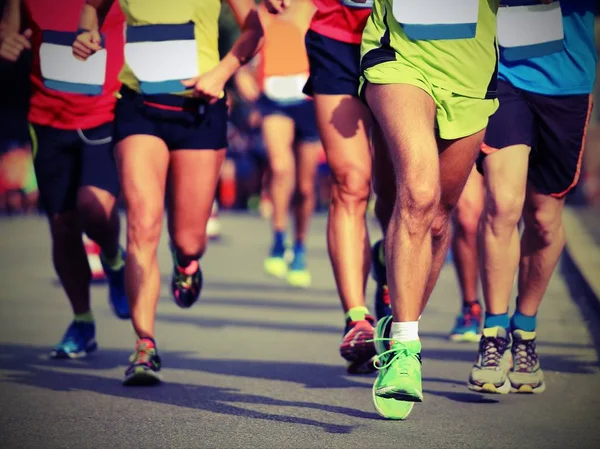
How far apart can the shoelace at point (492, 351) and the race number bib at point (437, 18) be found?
1403 mm

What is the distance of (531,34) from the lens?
229 inches

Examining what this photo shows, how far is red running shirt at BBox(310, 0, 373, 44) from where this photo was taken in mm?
5812

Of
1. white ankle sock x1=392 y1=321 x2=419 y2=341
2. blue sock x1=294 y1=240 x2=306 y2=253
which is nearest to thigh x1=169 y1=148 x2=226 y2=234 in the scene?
white ankle sock x1=392 y1=321 x2=419 y2=341

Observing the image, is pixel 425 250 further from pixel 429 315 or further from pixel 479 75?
pixel 429 315

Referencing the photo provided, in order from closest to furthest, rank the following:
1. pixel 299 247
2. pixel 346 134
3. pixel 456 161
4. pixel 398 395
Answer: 1. pixel 398 395
2. pixel 456 161
3. pixel 346 134
4. pixel 299 247

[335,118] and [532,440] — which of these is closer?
[532,440]

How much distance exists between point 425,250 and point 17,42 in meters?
2.64

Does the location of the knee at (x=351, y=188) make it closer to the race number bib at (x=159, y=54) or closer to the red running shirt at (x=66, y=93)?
the race number bib at (x=159, y=54)

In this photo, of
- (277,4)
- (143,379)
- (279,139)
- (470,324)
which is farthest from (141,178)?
(279,139)

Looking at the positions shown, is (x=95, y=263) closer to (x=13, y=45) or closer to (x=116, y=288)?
(x=116, y=288)

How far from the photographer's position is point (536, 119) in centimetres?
586

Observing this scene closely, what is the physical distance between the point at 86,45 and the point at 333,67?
1.14m

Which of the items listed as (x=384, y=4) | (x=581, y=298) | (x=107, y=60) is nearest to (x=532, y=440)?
(x=384, y=4)

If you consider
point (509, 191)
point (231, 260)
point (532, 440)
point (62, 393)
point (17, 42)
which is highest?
point (17, 42)
